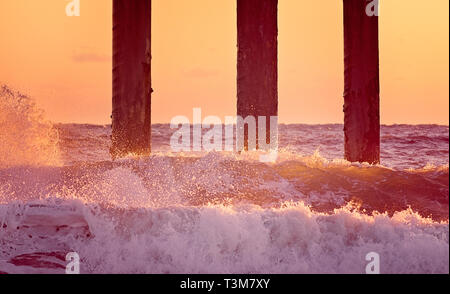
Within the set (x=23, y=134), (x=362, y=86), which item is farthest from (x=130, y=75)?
(x=362, y=86)

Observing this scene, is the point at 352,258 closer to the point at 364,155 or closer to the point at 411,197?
the point at 411,197

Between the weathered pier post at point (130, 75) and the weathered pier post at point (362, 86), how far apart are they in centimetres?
238

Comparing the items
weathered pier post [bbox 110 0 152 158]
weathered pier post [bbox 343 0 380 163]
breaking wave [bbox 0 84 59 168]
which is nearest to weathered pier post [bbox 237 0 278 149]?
weathered pier post [bbox 343 0 380 163]

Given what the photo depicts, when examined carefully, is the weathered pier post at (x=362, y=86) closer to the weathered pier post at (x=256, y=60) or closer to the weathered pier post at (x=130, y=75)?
the weathered pier post at (x=256, y=60)

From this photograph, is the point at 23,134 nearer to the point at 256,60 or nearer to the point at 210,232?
the point at 256,60

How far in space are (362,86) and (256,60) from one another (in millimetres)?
1301

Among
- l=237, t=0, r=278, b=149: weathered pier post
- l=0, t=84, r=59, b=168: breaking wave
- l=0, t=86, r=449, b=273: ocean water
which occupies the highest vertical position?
l=237, t=0, r=278, b=149: weathered pier post

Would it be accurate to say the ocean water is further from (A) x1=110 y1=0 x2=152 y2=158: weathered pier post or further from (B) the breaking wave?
(B) the breaking wave

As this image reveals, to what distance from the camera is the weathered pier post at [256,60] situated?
20.1 ft

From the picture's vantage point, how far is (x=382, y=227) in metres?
3.82

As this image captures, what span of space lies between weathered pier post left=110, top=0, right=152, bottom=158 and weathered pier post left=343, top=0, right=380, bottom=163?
7.80 feet

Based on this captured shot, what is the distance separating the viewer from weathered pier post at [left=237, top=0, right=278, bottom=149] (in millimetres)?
6117

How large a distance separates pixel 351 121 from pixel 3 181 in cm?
399
